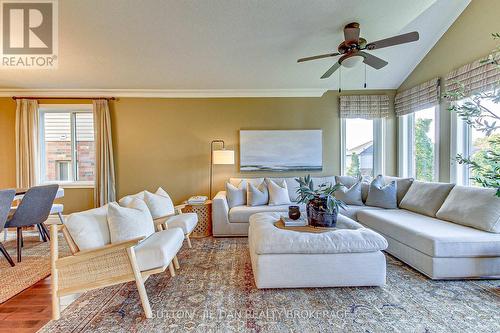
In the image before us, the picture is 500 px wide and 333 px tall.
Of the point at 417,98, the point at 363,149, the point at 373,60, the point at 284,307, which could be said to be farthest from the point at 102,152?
the point at 417,98

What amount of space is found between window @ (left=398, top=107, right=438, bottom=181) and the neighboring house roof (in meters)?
0.51

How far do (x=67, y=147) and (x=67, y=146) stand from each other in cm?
2

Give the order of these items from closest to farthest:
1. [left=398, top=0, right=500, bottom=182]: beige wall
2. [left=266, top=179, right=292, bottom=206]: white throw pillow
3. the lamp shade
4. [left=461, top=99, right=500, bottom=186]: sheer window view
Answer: [left=398, top=0, right=500, bottom=182]: beige wall
[left=461, top=99, right=500, bottom=186]: sheer window view
[left=266, top=179, right=292, bottom=206]: white throw pillow
the lamp shade

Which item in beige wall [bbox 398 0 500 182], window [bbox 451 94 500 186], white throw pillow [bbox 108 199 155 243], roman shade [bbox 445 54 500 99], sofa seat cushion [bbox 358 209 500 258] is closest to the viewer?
white throw pillow [bbox 108 199 155 243]

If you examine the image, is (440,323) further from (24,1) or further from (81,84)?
(81,84)

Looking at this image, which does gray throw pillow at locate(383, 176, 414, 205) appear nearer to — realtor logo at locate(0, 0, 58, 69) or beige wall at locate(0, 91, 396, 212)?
beige wall at locate(0, 91, 396, 212)

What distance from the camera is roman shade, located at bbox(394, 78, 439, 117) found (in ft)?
12.4

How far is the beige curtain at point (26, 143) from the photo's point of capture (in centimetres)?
452

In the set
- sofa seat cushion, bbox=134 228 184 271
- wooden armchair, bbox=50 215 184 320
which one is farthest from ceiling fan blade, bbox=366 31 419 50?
wooden armchair, bbox=50 215 184 320

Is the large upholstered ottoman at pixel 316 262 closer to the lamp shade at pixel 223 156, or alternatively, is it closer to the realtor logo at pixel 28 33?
the lamp shade at pixel 223 156

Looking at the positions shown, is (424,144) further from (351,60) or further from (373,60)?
(351,60)

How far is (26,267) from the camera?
2.81 m

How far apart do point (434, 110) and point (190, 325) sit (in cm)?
456

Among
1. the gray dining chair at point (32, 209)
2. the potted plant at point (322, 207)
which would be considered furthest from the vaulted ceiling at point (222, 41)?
the potted plant at point (322, 207)
